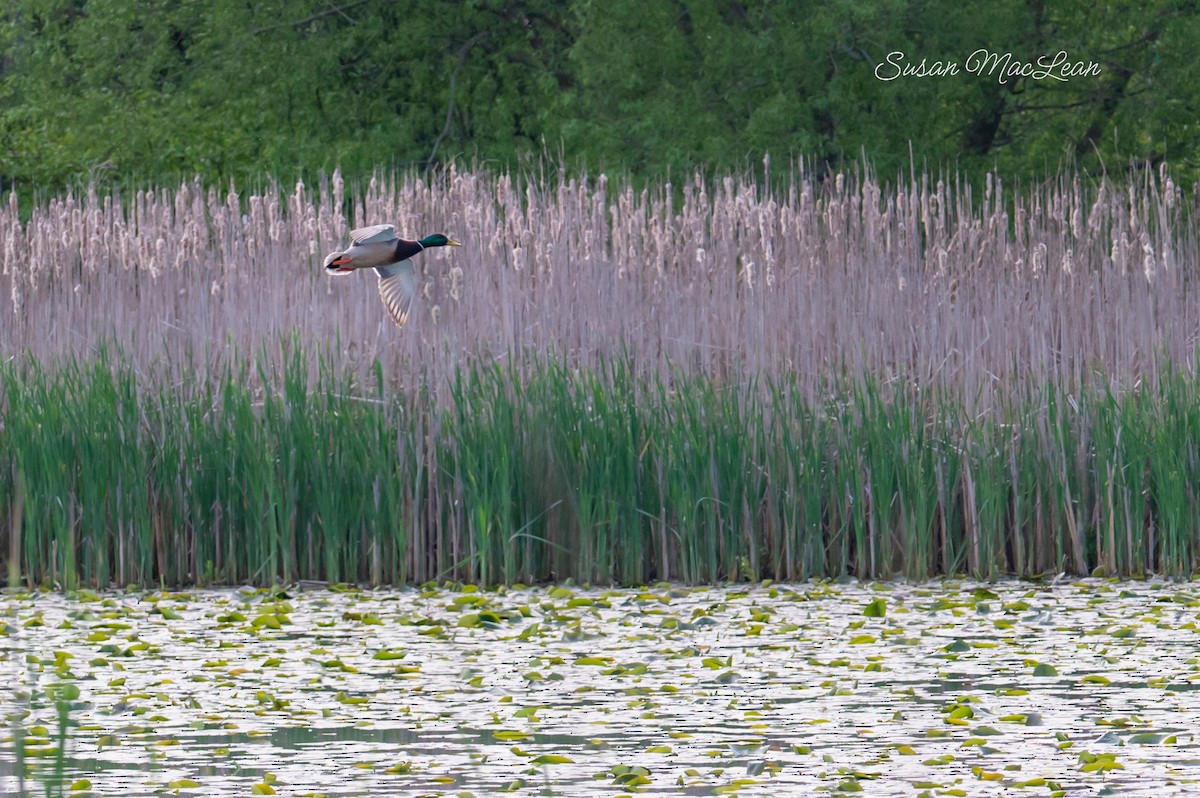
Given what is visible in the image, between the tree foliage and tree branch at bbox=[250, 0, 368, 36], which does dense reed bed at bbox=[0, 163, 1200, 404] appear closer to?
the tree foliage

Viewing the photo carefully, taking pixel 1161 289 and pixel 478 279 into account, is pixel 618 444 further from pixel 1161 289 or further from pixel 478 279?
pixel 1161 289

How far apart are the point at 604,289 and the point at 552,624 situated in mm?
2216

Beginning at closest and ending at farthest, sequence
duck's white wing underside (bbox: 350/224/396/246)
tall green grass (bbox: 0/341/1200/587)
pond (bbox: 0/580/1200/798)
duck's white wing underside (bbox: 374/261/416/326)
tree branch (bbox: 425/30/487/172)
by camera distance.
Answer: pond (bbox: 0/580/1200/798) < tall green grass (bbox: 0/341/1200/587) < duck's white wing underside (bbox: 374/261/416/326) < duck's white wing underside (bbox: 350/224/396/246) < tree branch (bbox: 425/30/487/172)

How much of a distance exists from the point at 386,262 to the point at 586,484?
1.35 metres

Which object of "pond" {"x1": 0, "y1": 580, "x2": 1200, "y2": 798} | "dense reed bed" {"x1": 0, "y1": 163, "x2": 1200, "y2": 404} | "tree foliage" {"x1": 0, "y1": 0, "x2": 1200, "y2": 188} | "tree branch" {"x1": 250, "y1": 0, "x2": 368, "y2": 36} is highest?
"tree branch" {"x1": 250, "y1": 0, "x2": 368, "y2": 36}

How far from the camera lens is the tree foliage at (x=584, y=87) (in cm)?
1568

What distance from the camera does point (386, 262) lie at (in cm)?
747

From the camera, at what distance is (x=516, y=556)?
672 cm

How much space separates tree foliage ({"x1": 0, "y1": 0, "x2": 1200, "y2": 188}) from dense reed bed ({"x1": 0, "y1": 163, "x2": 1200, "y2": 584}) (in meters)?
6.95

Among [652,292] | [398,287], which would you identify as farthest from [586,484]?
[652,292]

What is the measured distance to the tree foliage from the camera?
617 inches

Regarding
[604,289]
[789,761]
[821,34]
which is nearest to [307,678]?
[789,761]

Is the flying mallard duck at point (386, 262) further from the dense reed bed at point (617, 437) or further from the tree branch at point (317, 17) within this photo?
the tree branch at point (317, 17)

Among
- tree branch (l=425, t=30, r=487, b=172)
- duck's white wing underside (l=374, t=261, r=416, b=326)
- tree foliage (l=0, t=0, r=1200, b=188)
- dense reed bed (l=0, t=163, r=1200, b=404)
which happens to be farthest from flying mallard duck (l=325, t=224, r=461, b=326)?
tree branch (l=425, t=30, r=487, b=172)
